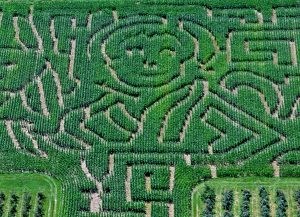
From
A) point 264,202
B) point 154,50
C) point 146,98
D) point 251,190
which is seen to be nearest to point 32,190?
point 146,98

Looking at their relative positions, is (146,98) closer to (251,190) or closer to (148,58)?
(148,58)

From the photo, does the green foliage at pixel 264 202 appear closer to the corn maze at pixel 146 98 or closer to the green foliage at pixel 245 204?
the corn maze at pixel 146 98

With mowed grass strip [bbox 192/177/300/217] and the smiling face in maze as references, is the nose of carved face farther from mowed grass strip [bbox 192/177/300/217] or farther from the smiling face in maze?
mowed grass strip [bbox 192/177/300/217]

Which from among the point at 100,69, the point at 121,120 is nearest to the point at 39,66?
the point at 100,69

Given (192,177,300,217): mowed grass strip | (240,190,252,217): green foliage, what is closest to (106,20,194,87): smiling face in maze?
(192,177,300,217): mowed grass strip

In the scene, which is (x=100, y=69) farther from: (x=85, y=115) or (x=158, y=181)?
(x=158, y=181)

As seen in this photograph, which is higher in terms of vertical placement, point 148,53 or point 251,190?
point 148,53
